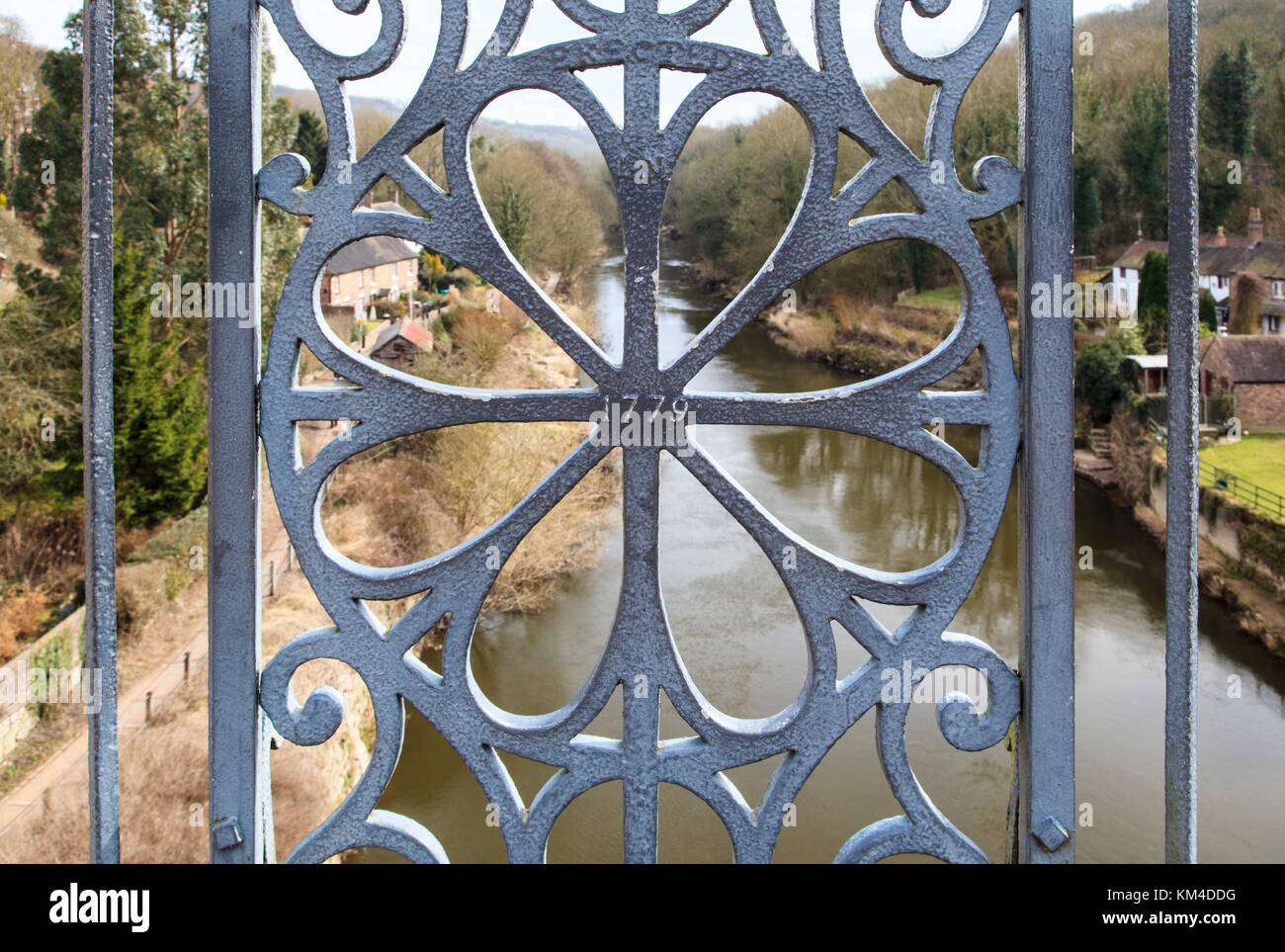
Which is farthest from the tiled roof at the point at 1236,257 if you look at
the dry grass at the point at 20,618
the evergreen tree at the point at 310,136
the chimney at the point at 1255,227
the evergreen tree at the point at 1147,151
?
the dry grass at the point at 20,618

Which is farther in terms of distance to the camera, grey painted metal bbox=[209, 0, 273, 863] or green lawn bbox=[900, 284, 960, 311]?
green lawn bbox=[900, 284, 960, 311]

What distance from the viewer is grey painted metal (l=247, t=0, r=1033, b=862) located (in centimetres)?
215

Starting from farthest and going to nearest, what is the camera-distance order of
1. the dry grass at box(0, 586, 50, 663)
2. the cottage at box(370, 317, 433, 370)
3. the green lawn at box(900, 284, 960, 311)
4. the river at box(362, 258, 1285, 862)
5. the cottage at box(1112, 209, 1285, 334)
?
A: the cottage at box(1112, 209, 1285, 334) < the green lawn at box(900, 284, 960, 311) < the cottage at box(370, 317, 433, 370) < the dry grass at box(0, 586, 50, 663) < the river at box(362, 258, 1285, 862)

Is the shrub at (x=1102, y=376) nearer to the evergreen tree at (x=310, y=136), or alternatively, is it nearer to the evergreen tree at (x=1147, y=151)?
the evergreen tree at (x=1147, y=151)

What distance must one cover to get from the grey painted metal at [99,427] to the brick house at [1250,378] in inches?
1039

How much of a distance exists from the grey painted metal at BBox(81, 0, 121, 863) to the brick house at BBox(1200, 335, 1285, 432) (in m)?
26.4

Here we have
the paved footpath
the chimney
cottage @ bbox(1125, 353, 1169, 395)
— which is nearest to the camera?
the paved footpath

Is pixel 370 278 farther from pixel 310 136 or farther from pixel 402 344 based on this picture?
pixel 402 344

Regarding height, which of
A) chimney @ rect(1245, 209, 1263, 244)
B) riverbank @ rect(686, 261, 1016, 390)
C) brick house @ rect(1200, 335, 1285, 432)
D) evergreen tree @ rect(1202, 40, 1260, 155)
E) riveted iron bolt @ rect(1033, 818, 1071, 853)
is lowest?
riveted iron bolt @ rect(1033, 818, 1071, 853)

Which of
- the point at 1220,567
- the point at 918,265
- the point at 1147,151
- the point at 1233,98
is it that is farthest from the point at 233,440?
the point at 1233,98

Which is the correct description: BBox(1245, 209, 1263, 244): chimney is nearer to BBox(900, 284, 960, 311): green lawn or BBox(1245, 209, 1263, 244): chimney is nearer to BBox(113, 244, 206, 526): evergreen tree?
BBox(900, 284, 960, 311): green lawn

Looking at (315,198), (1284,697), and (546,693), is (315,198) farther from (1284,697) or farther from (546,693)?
(1284,697)

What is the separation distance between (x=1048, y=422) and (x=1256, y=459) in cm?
2463

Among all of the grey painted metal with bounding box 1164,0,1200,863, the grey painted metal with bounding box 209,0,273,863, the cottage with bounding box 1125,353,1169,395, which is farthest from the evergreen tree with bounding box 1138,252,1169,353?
the grey painted metal with bounding box 209,0,273,863
